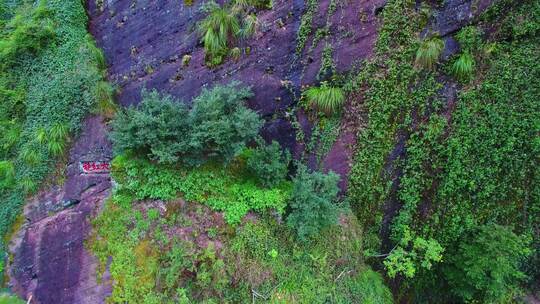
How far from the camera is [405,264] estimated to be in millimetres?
5059

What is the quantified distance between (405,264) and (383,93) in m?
2.76

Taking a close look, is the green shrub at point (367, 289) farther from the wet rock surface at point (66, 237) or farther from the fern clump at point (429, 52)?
the wet rock surface at point (66, 237)

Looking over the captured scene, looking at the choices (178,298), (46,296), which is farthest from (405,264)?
(46,296)

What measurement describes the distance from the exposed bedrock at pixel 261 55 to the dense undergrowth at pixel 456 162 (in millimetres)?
447

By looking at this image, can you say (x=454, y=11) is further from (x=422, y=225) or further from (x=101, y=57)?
(x=101, y=57)

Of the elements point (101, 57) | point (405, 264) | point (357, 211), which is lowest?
point (405, 264)

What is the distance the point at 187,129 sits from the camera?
497 centimetres

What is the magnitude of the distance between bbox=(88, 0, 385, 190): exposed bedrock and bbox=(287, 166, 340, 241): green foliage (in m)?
0.90

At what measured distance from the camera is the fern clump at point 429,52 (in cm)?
503

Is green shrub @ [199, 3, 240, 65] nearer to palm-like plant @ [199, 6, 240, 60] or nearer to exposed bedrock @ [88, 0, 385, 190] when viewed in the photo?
palm-like plant @ [199, 6, 240, 60]

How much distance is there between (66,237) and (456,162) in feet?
21.0

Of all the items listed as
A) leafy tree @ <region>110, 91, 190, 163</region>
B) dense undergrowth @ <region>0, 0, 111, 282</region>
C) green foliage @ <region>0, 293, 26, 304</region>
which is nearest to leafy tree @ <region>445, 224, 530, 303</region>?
leafy tree @ <region>110, 91, 190, 163</region>

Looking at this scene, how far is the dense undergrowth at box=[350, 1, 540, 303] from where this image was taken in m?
4.74

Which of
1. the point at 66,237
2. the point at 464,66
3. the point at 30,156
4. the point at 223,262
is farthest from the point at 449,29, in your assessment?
the point at 30,156
